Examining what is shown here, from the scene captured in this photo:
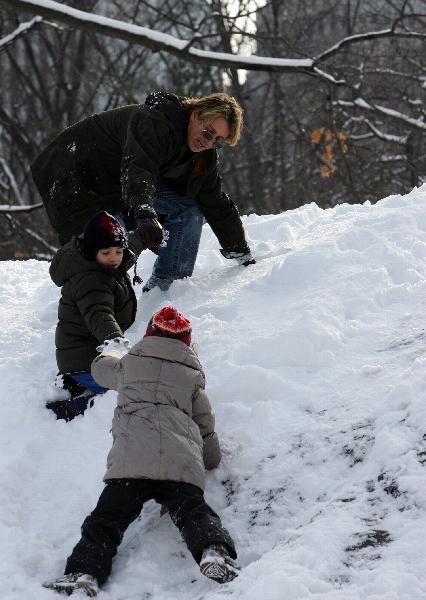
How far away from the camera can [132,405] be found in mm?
2865

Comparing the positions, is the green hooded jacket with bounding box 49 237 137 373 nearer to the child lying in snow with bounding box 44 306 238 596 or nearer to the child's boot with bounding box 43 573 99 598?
the child lying in snow with bounding box 44 306 238 596

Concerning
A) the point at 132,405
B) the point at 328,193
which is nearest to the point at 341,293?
the point at 132,405

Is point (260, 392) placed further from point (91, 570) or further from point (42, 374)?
point (42, 374)

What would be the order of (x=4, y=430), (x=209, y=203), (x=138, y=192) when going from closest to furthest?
1. (x=4, y=430)
2. (x=138, y=192)
3. (x=209, y=203)

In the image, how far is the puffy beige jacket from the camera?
2703 millimetres

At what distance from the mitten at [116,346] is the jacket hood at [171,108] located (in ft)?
4.46

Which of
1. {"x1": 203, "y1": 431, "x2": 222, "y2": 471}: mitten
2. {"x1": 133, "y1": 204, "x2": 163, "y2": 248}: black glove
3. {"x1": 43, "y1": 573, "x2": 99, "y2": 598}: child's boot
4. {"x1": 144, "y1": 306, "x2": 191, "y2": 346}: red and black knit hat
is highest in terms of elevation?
{"x1": 133, "y1": 204, "x2": 163, "y2": 248}: black glove

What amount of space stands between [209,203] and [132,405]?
202 cm

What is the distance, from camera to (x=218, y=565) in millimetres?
2355

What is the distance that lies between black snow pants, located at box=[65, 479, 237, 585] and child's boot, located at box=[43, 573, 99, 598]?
0.07ft

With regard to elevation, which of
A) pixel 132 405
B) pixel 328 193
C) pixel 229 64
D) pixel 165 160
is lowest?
pixel 328 193

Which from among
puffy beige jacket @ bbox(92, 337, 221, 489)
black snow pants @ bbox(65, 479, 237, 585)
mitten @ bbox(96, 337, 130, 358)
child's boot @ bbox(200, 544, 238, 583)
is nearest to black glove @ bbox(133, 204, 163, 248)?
mitten @ bbox(96, 337, 130, 358)

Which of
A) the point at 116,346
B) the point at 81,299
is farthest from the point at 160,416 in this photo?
the point at 81,299

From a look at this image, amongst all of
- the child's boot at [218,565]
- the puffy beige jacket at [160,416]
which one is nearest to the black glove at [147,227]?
the puffy beige jacket at [160,416]
